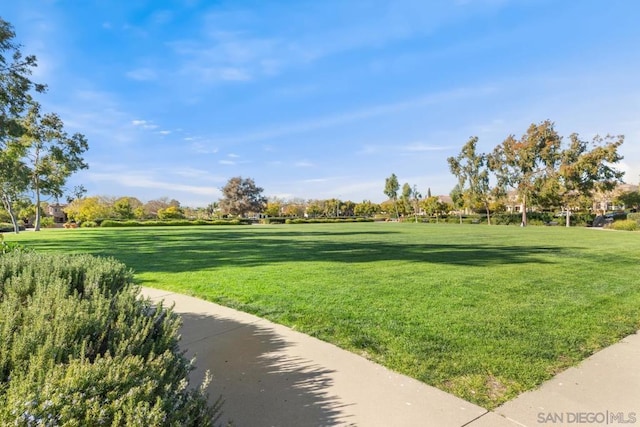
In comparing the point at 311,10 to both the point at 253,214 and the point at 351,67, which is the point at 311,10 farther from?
the point at 253,214

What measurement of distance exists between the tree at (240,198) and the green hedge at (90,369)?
7401cm

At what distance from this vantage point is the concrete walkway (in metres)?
2.26

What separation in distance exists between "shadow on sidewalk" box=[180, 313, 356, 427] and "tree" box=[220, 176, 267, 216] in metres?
72.8

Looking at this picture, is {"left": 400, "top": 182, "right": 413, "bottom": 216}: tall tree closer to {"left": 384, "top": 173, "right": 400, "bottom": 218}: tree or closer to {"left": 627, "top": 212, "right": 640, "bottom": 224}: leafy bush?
{"left": 384, "top": 173, "right": 400, "bottom": 218}: tree

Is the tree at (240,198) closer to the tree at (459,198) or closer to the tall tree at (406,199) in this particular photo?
the tall tree at (406,199)

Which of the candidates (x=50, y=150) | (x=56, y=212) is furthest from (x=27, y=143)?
(x=56, y=212)

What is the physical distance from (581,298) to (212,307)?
5.79 m

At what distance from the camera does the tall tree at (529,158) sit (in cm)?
3912


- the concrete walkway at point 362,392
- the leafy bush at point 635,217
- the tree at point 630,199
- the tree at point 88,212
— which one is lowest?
the concrete walkway at point 362,392

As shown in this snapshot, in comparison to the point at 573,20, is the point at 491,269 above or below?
below

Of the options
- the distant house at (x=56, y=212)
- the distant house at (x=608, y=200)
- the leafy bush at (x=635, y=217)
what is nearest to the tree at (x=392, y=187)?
the distant house at (x=608, y=200)

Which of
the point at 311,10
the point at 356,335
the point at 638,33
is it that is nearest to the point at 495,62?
the point at 638,33

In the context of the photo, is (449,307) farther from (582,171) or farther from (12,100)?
(582,171)

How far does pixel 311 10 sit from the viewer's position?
33.4 feet
